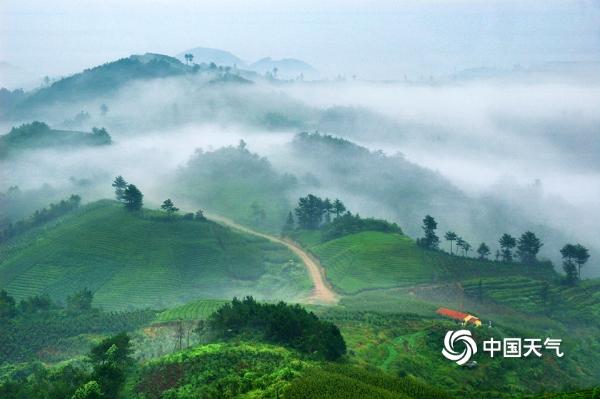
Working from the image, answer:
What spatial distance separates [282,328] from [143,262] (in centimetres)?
5852

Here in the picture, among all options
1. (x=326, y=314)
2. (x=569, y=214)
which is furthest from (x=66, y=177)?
(x=569, y=214)

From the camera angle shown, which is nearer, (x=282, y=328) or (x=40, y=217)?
(x=282, y=328)

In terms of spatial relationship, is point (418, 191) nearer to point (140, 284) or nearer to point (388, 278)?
point (388, 278)

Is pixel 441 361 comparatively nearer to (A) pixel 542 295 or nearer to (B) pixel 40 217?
(A) pixel 542 295

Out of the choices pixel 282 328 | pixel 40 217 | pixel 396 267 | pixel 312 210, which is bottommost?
pixel 282 328

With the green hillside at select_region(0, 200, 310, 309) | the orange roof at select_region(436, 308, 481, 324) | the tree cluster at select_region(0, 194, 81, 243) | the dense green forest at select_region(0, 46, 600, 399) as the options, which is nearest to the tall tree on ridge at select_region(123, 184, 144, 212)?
the dense green forest at select_region(0, 46, 600, 399)

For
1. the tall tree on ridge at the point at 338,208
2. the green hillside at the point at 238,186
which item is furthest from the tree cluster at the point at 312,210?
the green hillside at the point at 238,186

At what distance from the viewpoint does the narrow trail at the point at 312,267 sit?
282ft

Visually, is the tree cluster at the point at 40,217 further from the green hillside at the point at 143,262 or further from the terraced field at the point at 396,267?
the terraced field at the point at 396,267

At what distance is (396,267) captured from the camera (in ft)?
312

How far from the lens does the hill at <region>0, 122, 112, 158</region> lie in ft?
542

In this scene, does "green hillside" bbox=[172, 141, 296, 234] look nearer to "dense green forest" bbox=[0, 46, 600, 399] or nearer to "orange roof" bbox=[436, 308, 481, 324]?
"dense green forest" bbox=[0, 46, 600, 399]

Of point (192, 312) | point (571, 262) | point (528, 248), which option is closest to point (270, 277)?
point (192, 312)

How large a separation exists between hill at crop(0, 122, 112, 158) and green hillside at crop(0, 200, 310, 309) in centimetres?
6112
